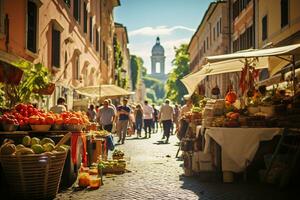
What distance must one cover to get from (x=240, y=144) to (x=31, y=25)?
8.71 metres

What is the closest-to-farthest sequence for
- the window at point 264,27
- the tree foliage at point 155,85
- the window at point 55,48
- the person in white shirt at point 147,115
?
the window at point 55,48 → the window at point 264,27 → the person in white shirt at point 147,115 → the tree foliage at point 155,85

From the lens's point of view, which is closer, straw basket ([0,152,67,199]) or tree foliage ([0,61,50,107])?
straw basket ([0,152,67,199])

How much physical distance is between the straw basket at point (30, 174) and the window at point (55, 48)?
10831 mm

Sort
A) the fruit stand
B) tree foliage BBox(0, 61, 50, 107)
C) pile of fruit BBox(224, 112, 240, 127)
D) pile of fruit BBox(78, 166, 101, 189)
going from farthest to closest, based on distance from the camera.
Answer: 1. tree foliage BBox(0, 61, 50, 107)
2. pile of fruit BBox(224, 112, 240, 127)
3. pile of fruit BBox(78, 166, 101, 189)
4. the fruit stand

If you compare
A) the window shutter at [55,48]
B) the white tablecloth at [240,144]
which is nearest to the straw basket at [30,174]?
the white tablecloth at [240,144]

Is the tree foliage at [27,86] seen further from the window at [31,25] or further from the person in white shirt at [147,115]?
the person in white shirt at [147,115]

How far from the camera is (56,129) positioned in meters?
7.92

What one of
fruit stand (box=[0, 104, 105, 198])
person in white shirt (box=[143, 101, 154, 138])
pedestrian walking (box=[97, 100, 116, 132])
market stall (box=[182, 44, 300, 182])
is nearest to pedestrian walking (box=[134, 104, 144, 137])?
person in white shirt (box=[143, 101, 154, 138])

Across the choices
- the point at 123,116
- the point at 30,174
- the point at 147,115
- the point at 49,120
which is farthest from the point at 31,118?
the point at 147,115

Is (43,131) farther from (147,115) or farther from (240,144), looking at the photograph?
(147,115)

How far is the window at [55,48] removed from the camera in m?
16.8

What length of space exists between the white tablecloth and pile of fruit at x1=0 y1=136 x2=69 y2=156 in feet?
9.58

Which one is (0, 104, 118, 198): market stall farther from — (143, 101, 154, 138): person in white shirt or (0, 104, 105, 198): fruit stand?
(143, 101, 154, 138): person in white shirt

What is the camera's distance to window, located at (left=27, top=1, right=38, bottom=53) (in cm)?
1367
